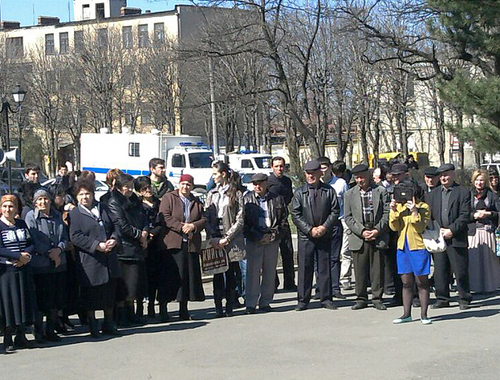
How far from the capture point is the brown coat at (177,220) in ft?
34.8

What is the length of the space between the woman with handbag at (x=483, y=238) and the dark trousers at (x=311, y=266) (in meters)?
2.22

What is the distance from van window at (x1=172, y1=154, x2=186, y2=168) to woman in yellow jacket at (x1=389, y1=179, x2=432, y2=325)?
2569 cm

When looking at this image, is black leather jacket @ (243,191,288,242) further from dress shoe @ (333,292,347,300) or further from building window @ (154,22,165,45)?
building window @ (154,22,165,45)

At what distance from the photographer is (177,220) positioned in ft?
34.8

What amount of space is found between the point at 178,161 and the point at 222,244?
25.0m

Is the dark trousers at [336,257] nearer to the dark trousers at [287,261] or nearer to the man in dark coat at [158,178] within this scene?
the dark trousers at [287,261]

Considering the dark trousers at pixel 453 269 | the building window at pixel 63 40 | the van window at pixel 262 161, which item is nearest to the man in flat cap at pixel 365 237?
the dark trousers at pixel 453 269

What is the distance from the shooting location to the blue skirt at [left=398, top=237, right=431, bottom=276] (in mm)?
9844

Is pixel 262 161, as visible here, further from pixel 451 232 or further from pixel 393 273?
pixel 451 232

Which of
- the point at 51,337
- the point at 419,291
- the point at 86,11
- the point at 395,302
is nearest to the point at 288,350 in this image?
the point at 419,291

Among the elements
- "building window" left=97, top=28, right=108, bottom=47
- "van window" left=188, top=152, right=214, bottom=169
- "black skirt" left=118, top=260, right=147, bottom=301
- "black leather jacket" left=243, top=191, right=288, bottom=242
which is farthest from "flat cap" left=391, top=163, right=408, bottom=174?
"building window" left=97, top=28, right=108, bottom=47

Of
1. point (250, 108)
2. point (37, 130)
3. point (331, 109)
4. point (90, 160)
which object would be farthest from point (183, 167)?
point (37, 130)

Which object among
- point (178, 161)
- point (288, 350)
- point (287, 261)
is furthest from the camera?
point (178, 161)

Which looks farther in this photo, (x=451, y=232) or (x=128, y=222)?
(x=451, y=232)
